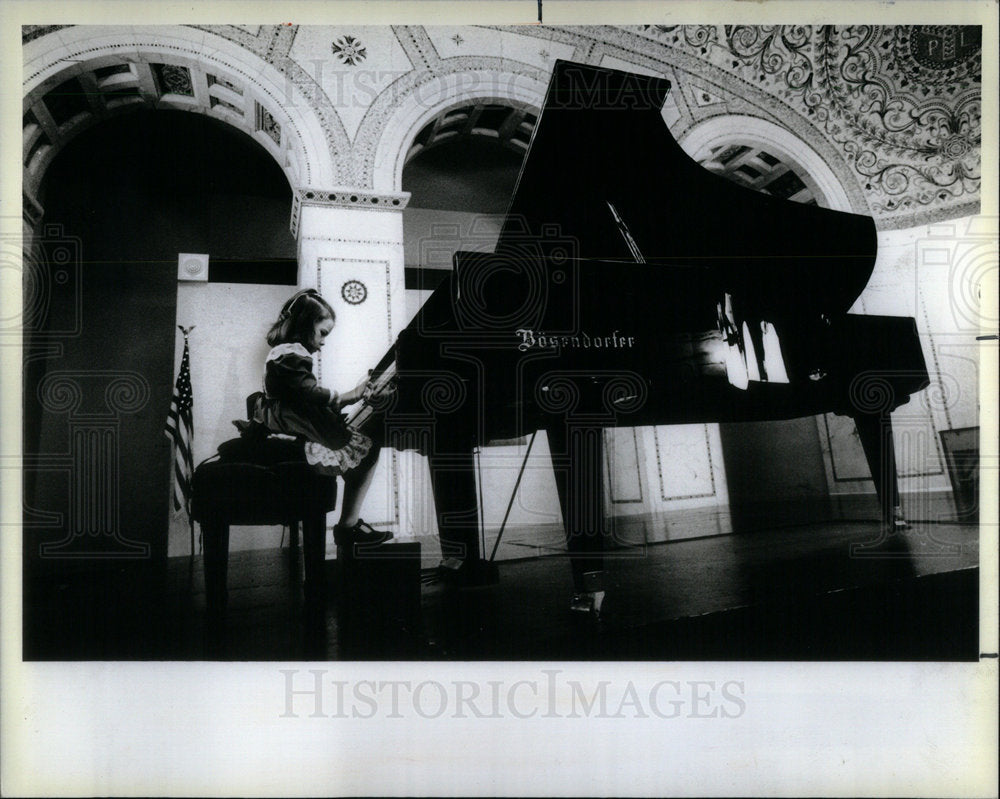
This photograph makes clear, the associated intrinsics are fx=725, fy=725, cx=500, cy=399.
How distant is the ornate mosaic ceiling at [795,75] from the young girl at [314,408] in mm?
499

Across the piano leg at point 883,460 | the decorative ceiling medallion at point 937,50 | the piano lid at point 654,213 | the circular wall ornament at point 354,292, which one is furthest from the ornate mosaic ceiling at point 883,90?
the circular wall ornament at point 354,292

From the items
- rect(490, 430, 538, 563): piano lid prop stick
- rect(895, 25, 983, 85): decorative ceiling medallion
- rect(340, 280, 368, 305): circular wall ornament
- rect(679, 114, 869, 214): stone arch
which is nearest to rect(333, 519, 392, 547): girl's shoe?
rect(490, 430, 538, 563): piano lid prop stick

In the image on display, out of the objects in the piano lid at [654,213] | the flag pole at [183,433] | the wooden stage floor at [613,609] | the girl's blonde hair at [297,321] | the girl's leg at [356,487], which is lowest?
the wooden stage floor at [613,609]

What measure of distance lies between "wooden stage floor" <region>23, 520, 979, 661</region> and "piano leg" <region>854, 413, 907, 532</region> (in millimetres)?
66

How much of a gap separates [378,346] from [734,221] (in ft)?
4.09

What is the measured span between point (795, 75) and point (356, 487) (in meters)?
2.04

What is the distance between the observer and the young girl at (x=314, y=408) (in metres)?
2.31

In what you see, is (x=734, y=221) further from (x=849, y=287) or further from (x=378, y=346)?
(x=378, y=346)

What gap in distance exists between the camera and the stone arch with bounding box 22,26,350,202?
2369 millimetres

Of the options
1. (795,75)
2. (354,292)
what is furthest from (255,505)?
(795,75)

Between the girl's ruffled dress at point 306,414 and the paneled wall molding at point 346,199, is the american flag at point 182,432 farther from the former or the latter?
the paneled wall molding at point 346,199

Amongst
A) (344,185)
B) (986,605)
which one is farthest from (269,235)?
(986,605)

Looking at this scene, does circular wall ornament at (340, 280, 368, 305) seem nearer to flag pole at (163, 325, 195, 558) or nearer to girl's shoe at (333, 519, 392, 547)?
flag pole at (163, 325, 195, 558)

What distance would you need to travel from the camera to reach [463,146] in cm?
249
